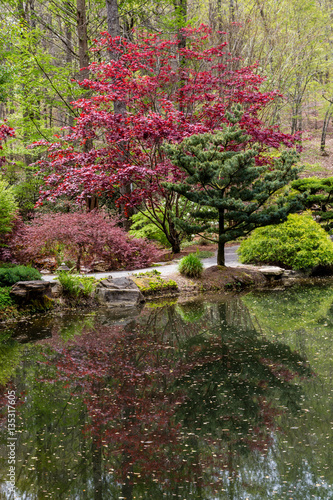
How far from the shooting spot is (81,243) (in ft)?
32.5

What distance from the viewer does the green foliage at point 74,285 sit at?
838 cm

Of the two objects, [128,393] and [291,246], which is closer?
[128,393]

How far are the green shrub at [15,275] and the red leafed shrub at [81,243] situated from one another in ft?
5.45

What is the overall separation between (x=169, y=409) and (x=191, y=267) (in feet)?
19.6

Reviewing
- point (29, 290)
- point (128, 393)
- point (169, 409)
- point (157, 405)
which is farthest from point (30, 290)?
point (169, 409)

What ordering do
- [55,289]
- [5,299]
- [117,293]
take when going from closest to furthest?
[5,299]
[55,289]
[117,293]

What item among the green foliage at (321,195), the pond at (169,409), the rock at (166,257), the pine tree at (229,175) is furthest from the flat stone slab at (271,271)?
the green foliage at (321,195)

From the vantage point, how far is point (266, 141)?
11.5 metres

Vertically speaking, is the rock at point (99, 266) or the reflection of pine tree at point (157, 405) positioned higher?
the reflection of pine tree at point (157, 405)

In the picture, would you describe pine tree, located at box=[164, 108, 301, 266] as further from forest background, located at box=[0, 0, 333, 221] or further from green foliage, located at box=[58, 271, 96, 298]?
forest background, located at box=[0, 0, 333, 221]

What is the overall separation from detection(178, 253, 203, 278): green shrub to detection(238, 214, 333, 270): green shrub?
1864 mm

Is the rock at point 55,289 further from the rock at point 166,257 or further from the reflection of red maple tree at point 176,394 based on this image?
the rock at point 166,257

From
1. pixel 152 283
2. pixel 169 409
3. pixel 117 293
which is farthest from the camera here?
pixel 152 283

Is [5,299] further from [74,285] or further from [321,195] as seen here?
[321,195]
